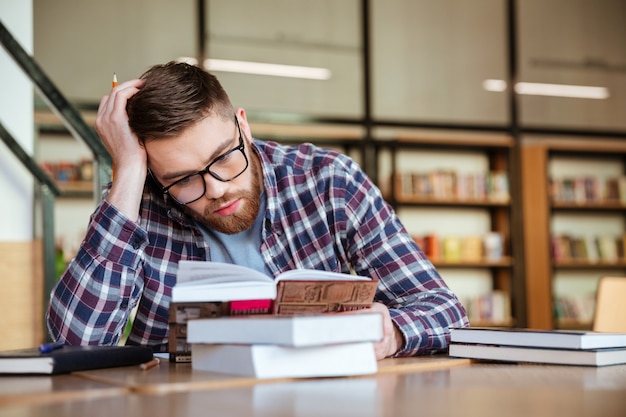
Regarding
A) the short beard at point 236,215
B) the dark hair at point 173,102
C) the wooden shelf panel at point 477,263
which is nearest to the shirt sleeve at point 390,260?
the short beard at point 236,215

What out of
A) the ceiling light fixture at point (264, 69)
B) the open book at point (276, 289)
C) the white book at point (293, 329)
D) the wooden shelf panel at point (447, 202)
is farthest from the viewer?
the wooden shelf panel at point (447, 202)

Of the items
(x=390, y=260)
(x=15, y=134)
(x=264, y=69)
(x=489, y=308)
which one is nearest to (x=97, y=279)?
(x=390, y=260)

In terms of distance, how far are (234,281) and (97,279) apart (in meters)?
0.53

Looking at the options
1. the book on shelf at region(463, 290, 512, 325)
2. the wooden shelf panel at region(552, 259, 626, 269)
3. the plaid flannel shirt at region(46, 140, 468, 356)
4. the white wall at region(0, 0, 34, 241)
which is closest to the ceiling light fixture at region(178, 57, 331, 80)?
the book on shelf at region(463, 290, 512, 325)

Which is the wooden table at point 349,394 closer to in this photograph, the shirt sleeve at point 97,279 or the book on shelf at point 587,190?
the shirt sleeve at point 97,279

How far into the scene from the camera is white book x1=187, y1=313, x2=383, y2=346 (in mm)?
1016

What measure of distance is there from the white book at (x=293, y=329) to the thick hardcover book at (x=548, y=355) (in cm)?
26

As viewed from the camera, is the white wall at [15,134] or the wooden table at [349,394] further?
the white wall at [15,134]

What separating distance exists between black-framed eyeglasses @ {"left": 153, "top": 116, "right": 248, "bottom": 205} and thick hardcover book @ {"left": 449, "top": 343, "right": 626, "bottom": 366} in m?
0.62

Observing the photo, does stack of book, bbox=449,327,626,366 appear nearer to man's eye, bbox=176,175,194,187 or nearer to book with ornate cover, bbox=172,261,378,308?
book with ornate cover, bbox=172,261,378,308

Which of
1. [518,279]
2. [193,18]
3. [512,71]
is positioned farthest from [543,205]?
[193,18]

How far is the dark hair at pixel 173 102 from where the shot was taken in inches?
64.6

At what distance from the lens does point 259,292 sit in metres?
1.16

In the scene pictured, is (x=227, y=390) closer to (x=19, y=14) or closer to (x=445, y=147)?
(x=19, y=14)
